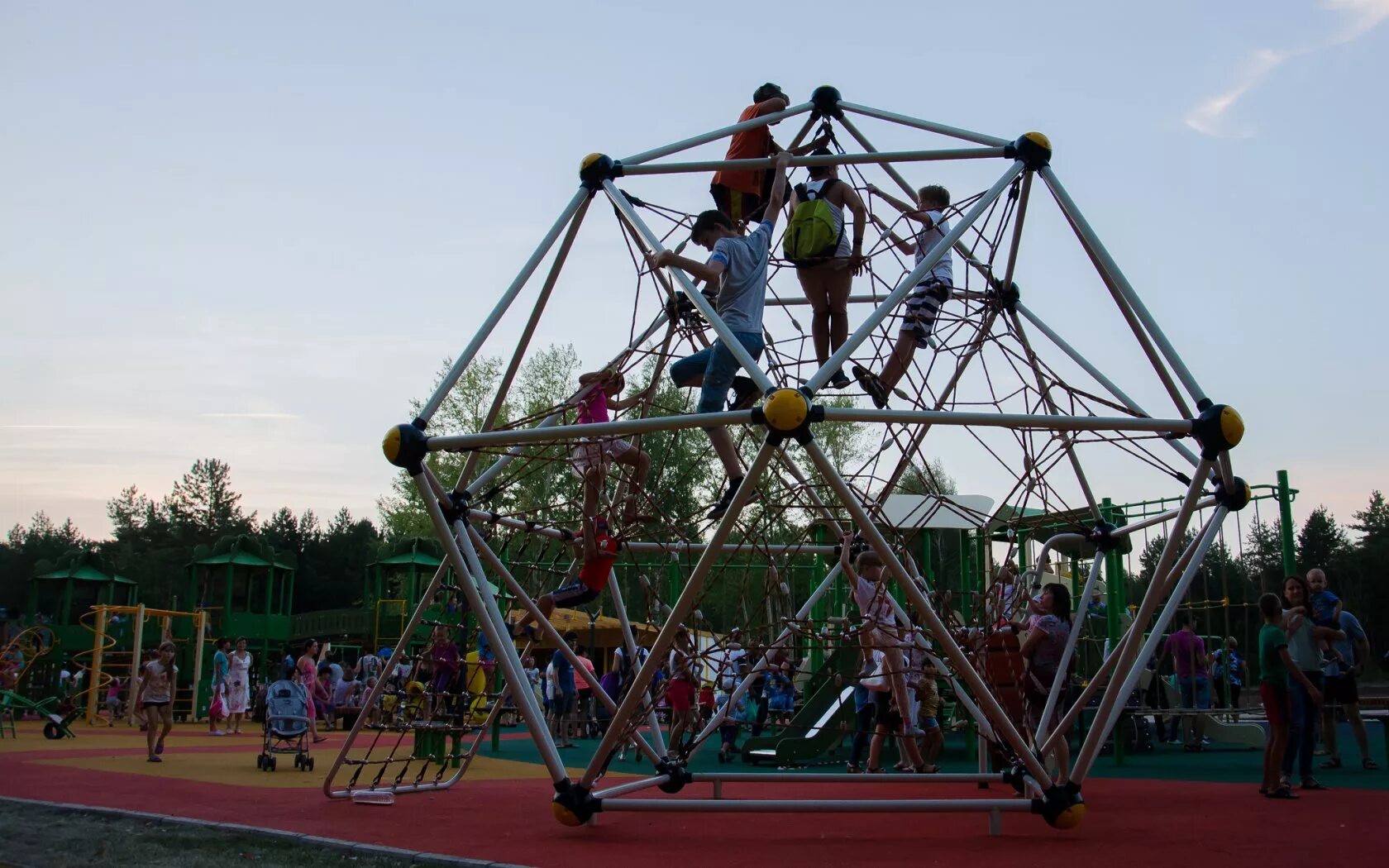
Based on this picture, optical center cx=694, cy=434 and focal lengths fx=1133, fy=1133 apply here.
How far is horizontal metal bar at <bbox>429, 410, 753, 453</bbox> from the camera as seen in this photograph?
5773 millimetres

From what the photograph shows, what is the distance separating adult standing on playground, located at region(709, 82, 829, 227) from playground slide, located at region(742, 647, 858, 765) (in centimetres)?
576

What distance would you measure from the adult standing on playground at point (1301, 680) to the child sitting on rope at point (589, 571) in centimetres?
500

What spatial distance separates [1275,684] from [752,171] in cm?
529

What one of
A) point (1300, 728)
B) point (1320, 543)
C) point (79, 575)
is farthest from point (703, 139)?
point (1320, 543)

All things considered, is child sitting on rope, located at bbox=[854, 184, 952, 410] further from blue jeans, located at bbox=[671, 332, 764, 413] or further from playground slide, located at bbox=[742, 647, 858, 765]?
playground slide, located at bbox=[742, 647, 858, 765]

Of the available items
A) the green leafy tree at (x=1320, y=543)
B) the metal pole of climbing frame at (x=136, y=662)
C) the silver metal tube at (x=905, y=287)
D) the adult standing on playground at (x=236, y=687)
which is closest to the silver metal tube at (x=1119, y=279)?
the silver metal tube at (x=905, y=287)

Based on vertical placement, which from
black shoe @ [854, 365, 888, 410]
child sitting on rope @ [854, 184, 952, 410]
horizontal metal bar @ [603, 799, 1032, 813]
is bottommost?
horizontal metal bar @ [603, 799, 1032, 813]

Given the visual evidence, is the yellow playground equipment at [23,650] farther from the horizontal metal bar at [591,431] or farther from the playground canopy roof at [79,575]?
the horizontal metal bar at [591,431]

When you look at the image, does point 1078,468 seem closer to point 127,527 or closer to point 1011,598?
point 1011,598

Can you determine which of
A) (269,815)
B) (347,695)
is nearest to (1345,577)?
(347,695)

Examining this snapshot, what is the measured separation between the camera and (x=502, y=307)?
7.23m

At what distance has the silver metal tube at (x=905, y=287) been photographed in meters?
5.84

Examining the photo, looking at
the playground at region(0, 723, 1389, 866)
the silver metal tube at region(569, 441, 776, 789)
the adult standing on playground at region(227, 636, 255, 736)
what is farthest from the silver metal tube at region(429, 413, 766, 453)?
the adult standing on playground at region(227, 636, 255, 736)

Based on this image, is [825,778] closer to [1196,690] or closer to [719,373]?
[719,373]
